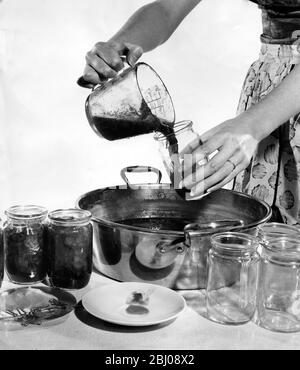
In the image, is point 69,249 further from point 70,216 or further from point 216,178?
point 216,178

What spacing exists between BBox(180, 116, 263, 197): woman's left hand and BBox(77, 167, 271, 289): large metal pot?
0.09m

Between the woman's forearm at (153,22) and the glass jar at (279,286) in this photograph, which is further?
the woman's forearm at (153,22)

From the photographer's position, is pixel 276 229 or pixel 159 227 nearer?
pixel 276 229

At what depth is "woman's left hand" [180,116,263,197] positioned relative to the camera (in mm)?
1201

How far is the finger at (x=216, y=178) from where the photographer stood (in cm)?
121

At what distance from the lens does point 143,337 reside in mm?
1018

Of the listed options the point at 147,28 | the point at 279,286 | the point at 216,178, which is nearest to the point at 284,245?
the point at 279,286

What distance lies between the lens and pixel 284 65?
168 centimetres

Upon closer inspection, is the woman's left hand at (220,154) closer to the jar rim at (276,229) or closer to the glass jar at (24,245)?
the jar rim at (276,229)

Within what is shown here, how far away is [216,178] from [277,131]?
56 cm

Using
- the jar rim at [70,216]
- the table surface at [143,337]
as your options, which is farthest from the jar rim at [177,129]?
the table surface at [143,337]

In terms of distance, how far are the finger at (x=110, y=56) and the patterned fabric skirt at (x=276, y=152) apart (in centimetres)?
50

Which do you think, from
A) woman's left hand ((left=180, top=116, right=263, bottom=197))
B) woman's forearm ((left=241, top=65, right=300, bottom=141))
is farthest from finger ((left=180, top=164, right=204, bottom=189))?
woman's forearm ((left=241, top=65, right=300, bottom=141))
